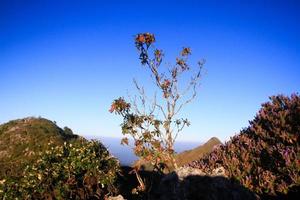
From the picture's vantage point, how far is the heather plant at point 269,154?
8.54 meters

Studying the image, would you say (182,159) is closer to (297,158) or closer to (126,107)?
(126,107)

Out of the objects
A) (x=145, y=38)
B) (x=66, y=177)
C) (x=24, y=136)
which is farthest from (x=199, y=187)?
(x=24, y=136)

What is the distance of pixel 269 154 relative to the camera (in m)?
9.65

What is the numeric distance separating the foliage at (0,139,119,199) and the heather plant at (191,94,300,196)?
4409 mm

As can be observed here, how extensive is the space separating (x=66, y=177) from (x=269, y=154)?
766cm

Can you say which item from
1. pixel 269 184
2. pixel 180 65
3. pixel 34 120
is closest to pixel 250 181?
pixel 269 184

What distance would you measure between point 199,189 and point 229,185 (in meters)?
0.89

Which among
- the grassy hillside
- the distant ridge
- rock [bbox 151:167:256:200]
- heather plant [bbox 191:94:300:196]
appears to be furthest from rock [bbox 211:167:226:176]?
the grassy hillside

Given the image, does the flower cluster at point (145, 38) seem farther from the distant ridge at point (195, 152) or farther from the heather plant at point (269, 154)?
the distant ridge at point (195, 152)

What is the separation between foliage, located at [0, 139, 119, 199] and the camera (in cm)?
1173

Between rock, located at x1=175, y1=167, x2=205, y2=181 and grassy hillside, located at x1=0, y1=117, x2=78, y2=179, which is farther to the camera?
grassy hillside, located at x1=0, y1=117, x2=78, y2=179

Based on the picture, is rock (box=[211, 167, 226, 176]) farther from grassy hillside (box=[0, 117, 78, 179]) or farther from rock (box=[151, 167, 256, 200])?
grassy hillside (box=[0, 117, 78, 179])

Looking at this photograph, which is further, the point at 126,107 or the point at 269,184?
the point at 126,107

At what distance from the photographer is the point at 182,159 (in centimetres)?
3325
